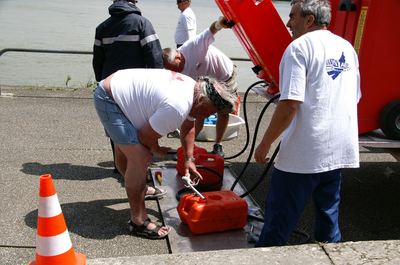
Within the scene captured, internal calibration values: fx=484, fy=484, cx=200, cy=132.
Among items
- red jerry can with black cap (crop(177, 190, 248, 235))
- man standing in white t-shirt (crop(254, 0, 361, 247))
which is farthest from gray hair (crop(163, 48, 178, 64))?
man standing in white t-shirt (crop(254, 0, 361, 247))

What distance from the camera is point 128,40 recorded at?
4254 mm

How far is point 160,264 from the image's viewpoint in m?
2.48

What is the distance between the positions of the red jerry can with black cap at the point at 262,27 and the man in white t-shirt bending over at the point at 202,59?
1.59ft

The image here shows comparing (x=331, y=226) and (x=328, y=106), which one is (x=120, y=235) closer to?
(x=331, y=226)

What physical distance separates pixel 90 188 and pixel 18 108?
3279mm

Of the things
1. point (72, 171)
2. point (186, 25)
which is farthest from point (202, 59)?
point (186, 25)

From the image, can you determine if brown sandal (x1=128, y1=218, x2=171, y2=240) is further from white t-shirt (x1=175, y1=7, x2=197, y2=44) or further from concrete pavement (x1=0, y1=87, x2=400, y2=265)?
white t-shirt (x1=175, y1=7, x2=197, y2=44)

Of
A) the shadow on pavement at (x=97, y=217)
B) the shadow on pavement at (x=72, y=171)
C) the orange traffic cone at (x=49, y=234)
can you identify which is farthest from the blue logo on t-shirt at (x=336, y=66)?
the shadow on pavement at (x=72, y=171)

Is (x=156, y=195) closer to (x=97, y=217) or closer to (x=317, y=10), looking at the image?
(x=97, y=217)

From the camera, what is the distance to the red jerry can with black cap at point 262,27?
3879 mm

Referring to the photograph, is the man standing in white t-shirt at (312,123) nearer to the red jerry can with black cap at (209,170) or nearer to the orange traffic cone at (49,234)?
the orange traffic cone at (49,234)

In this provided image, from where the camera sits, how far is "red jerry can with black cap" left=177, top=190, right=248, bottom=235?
3.50m

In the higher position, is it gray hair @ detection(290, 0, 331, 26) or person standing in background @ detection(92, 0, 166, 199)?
gray hair @ detection(290, 0, 331, 26)

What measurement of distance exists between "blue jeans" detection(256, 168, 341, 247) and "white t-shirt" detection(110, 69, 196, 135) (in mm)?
722
